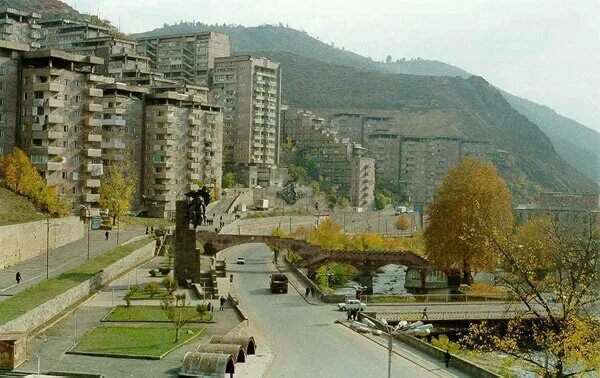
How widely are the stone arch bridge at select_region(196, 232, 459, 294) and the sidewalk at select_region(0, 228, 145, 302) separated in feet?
46.9

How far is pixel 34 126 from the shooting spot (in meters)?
84.1

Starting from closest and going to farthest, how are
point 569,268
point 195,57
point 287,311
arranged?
point 569,268
point 287,311
point 195,57

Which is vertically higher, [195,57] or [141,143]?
[195,57]

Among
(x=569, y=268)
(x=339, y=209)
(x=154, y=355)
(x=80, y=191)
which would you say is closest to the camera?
(x=569, y=268)

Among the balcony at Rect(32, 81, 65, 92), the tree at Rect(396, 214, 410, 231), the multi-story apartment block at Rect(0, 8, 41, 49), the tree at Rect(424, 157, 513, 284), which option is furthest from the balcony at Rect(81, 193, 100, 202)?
the tree at Rect(396, 214, 410, 231)

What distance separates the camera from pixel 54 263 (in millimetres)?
61375

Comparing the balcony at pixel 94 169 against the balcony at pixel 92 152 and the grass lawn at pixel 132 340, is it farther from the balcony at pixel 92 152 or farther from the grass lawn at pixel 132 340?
the grass lawn at pixel 132 340

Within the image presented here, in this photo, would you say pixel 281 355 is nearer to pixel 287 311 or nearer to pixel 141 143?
pixel 287 311

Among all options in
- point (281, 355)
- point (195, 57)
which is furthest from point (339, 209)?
point (281, 355)

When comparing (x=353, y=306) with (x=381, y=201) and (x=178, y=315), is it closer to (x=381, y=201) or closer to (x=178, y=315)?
(x=178, y=315)

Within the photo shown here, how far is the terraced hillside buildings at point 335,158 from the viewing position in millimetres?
170250

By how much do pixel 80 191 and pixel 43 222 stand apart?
81.7ft

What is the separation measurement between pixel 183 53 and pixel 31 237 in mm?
115604

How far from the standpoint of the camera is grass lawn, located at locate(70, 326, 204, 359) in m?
39.2
